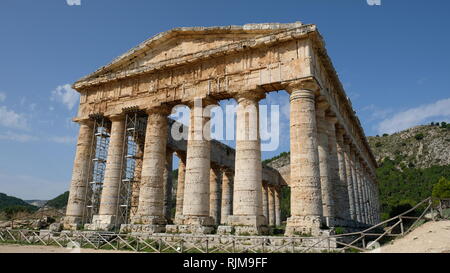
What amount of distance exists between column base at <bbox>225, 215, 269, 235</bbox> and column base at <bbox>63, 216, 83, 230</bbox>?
10.5m

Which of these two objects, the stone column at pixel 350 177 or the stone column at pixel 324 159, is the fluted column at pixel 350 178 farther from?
the stone column at pixel 324 159

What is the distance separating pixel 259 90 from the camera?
1648 centimetres

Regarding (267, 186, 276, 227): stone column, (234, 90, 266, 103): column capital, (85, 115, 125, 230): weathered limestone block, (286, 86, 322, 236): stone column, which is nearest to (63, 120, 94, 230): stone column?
(85, 115, 125, 230): weathered limestone block

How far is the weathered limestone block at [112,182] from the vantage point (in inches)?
752

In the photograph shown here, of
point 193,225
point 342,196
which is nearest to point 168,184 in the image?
point 193,225

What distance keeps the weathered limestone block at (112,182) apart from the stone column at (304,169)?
11.0 metres

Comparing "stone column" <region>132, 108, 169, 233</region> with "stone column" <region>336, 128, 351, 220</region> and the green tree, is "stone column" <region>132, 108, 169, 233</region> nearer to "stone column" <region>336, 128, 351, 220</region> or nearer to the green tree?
"stone column" <region>336, 128, 351, 220</region>

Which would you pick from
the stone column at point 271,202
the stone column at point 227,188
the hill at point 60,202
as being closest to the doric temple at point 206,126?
the stone column at point 227,188

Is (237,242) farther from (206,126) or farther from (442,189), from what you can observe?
(442,189)

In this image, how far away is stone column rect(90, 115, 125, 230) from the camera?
19.1 m

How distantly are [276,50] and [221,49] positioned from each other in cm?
302

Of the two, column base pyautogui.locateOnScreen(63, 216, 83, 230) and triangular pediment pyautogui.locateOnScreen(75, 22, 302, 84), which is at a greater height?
triangular pediment pyautogui.locateOnScreen(75, 22, 302, 84)

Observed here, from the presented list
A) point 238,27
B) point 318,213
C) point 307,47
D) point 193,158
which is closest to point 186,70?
point 238,27
